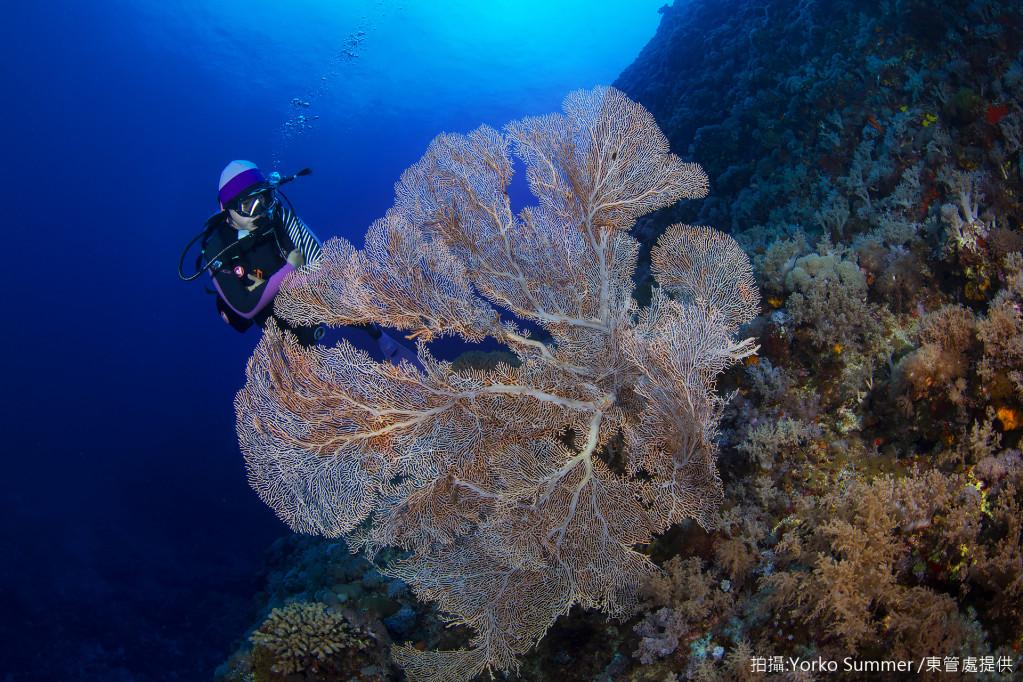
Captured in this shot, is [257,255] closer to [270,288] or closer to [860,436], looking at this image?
[270,288]

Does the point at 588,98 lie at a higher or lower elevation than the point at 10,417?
lower

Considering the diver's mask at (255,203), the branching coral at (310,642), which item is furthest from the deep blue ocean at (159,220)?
the diver's mask at (255,203)

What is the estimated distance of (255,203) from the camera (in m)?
4.01

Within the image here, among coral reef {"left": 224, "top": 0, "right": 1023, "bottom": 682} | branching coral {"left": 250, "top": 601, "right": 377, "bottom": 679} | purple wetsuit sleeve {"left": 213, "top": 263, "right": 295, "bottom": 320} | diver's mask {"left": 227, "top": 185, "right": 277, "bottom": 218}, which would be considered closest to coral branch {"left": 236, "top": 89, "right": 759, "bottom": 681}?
coral reef {"left": 224, "top": 0, "right": 1023, "bottom": 682}

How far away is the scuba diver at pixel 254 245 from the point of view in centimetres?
404

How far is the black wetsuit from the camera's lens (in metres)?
4.12

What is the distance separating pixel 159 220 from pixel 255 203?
4493cm

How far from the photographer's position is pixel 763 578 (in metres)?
2.80

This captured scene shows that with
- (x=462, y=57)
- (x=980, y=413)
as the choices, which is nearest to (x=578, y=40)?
(x=462, y=57)

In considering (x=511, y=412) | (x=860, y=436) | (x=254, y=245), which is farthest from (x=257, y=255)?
(x=860, y=436)

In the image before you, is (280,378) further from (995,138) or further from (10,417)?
(10,417)

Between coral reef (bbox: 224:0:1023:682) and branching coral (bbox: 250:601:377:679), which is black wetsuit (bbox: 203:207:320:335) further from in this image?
branching coral (bbox: 250:601:377:679)

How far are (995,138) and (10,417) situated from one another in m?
39.6

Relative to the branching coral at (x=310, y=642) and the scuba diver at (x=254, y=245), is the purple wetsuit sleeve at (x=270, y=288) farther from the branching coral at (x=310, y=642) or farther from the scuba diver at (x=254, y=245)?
the branching coral at (x=310, y=642)
